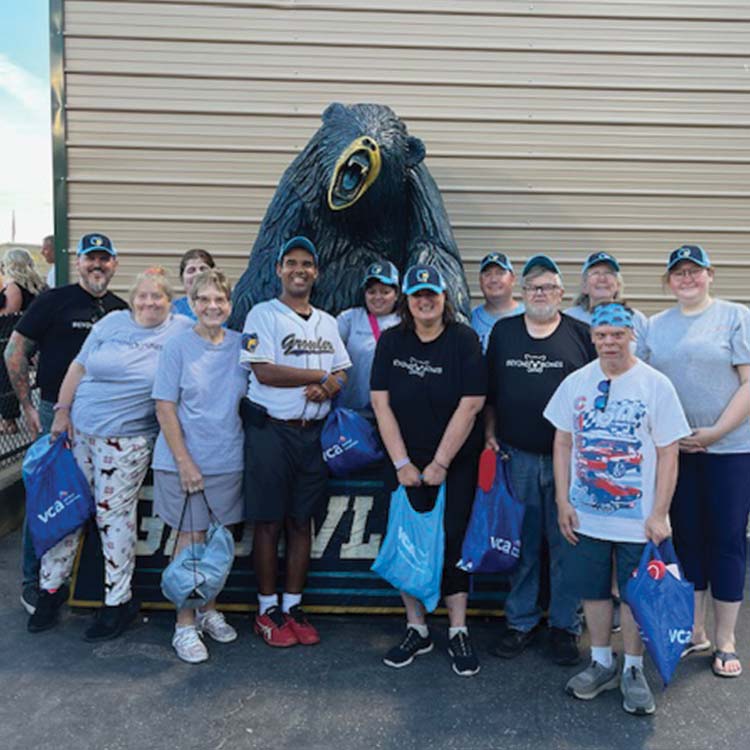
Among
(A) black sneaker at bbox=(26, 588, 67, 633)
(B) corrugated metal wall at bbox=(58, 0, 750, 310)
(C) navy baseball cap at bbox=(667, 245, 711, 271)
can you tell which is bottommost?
(A) black sneaker at bbox=(26, 588, 67, 633)

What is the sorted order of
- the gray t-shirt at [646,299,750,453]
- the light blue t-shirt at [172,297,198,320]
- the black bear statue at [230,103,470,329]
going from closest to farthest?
the gray t-shirt at [646,299,750,453]
the black bear statue at [230,103,470,329]
the light blue t-shirt at [172,297,198,320]

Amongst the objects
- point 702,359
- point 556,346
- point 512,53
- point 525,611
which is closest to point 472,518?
point 525,611

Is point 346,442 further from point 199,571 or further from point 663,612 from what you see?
point 663,612

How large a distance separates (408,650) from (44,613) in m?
1.52

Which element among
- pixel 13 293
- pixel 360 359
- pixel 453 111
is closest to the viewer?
pixel 360 359

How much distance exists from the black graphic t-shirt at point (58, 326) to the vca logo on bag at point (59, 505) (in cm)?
51

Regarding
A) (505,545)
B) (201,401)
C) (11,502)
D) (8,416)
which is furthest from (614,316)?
(8,416)

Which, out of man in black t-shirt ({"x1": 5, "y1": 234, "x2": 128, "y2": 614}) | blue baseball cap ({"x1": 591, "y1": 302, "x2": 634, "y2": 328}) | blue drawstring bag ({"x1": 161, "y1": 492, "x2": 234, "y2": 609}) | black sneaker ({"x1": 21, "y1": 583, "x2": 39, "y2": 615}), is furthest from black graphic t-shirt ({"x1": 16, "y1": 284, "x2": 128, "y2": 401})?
blue baseball cap ({"x1": 591, "y1": 302, "x2": 634, "y2": 328})

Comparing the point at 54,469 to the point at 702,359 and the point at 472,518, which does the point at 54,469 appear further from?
the point at 702,359

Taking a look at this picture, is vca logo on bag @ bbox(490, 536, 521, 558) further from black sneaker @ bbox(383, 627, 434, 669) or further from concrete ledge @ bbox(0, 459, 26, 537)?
concrete ledge @ bbox(0, 459, 26, 537)

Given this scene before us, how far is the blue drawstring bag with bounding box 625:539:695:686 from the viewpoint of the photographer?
6.84 feet

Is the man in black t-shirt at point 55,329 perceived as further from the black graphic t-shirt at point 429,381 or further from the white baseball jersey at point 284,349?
the black graphic t-shirt at point 429,381

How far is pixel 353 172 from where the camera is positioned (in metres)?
3.04

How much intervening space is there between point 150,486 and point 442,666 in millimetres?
1420
